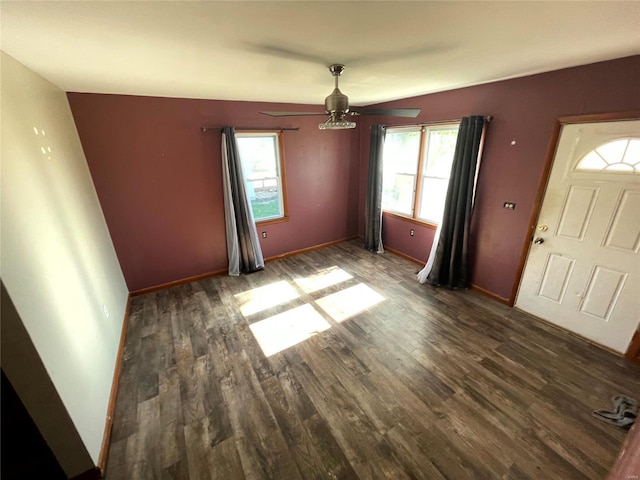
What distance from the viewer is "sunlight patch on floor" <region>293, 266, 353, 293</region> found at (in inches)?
141

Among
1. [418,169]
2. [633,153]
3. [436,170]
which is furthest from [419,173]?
[633,153]

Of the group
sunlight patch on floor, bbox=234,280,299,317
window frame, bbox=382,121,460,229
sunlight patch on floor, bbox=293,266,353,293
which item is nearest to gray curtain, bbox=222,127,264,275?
sunlight patch on floor, bbox=234,280,299,317

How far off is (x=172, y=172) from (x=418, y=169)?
335 centimetres

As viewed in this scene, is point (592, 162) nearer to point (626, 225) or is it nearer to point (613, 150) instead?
point (613, 150)

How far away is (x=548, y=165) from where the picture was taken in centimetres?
251

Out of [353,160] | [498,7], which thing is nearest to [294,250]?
[353,160]

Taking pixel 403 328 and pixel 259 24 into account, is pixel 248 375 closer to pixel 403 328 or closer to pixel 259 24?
pixel 403 328

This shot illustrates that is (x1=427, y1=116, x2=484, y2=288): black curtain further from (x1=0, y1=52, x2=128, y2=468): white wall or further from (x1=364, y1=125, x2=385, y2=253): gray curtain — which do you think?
(x1=0, y1=52, x2=128, y2=468): white wall

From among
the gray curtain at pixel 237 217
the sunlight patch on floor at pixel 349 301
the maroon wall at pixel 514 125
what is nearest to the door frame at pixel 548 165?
the maroon wall at pixel 514 125

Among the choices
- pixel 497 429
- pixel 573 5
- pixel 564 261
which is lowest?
pixel 497 429

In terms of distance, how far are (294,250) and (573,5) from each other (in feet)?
13.1

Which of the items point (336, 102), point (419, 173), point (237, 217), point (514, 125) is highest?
point (336, 102)

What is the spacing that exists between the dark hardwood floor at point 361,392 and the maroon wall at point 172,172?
2.46 ft

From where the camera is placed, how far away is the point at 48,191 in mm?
1742
